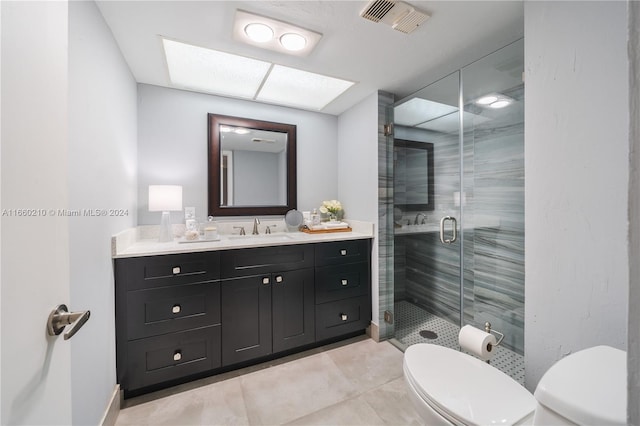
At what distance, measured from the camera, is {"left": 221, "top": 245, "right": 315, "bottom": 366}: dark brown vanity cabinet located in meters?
1.76

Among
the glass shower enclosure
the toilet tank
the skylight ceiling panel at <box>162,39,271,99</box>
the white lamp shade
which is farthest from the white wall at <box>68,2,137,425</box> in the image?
the glass shower enclosure

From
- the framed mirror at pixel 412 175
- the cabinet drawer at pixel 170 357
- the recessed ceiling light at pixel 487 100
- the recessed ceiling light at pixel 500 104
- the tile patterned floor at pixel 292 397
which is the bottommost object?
the tile patterned floor at pixel 292 397

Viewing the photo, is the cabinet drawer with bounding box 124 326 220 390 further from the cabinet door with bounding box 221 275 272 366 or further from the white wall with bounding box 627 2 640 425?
the white wall with bounding box 627 2 640 425

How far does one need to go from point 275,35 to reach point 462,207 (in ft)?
5.59

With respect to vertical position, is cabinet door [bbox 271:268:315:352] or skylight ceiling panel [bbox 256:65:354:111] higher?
skylight ceiling panel [bbox 256:65:354:111]

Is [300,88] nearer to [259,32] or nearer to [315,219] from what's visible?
[259,32]

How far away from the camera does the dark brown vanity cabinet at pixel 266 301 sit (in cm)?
176

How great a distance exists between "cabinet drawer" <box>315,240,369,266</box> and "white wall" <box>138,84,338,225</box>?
687mm

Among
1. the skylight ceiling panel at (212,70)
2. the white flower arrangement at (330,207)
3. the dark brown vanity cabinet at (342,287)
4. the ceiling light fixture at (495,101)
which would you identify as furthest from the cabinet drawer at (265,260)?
the ceiling light fixture at (495,101)

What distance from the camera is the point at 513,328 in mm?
1606

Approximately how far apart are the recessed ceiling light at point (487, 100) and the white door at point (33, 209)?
6.95 ft

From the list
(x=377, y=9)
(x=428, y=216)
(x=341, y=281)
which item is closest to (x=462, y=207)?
(x=428, y=216)

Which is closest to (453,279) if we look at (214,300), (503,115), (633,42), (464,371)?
(464,371)

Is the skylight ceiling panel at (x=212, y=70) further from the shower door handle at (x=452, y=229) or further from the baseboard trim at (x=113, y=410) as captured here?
the baseboard trim at (x=113, y=410)
